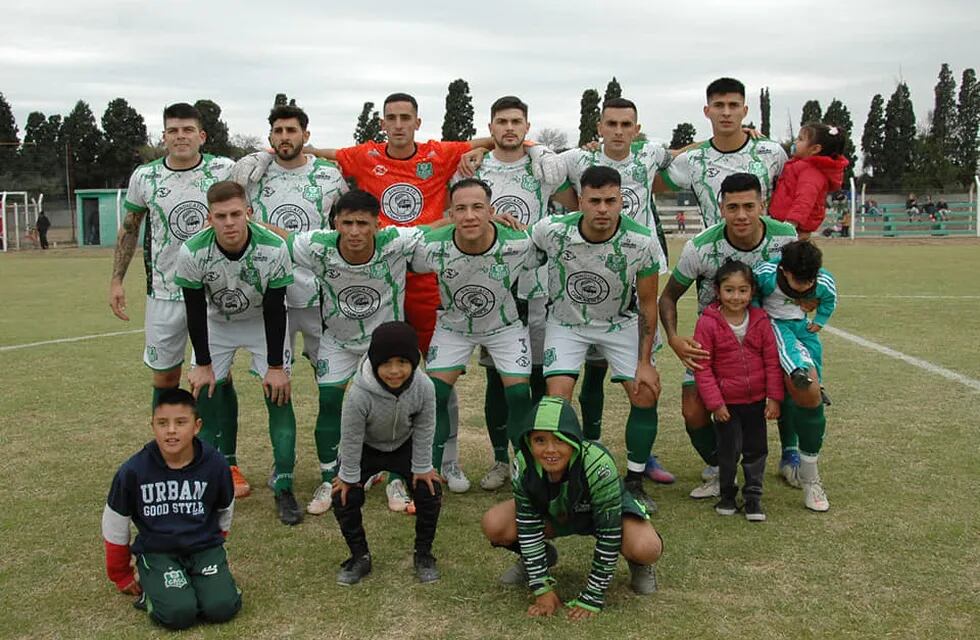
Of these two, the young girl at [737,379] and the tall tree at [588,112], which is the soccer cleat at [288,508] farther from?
the tall tree at [588,112]

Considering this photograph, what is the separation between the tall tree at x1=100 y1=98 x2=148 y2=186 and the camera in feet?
173

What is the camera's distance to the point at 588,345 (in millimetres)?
5129

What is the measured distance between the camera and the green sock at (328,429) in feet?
16.4

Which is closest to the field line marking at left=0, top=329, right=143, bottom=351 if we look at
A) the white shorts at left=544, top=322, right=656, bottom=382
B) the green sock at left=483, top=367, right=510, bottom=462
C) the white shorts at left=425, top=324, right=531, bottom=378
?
the green sock at left=483, top=367, right=510, bottom=462

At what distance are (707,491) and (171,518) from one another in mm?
2840

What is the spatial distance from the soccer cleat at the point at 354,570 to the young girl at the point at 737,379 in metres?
1.88

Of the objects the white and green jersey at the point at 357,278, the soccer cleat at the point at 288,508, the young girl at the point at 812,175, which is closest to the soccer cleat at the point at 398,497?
the soccer cleat at the point at 288,508

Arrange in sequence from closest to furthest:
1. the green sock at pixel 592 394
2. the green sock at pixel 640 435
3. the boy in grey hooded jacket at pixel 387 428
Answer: the boy in grey hooded jacket at pixel 387 428
the green sock at pixel 640 435
the green sock at pixel 592 394

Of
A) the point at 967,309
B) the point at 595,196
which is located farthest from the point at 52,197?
the point at 595,196

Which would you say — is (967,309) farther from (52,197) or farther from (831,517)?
(52,197)

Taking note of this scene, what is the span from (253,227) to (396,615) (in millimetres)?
2319

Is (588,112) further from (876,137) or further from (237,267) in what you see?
(237,267)

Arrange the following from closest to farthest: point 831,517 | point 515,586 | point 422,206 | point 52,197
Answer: point 515,586, point 831,517, point 422,206, point 52,197

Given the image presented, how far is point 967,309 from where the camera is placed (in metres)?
11.9
